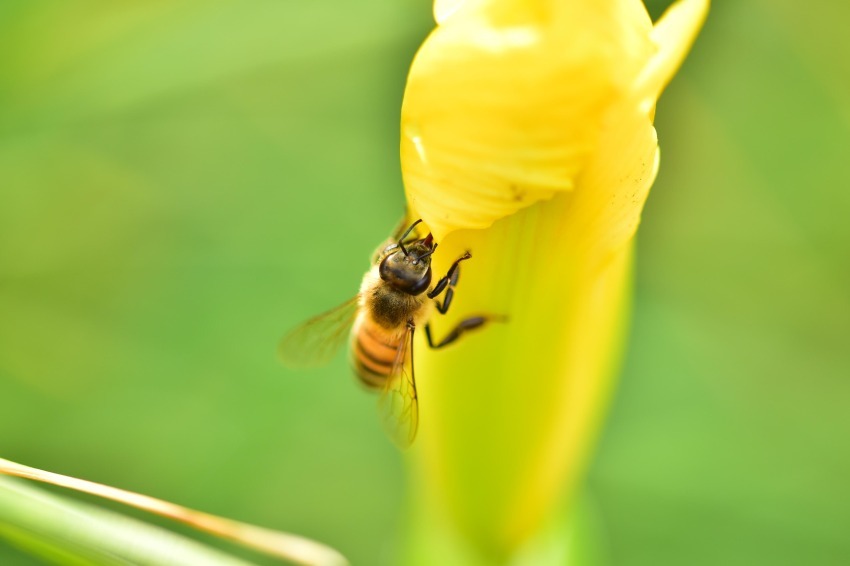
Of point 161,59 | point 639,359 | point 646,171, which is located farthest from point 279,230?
point 646,171

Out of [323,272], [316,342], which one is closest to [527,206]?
[316,342]

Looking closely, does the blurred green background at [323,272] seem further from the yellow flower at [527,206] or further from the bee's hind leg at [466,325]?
the bee's hind leg at [466,325]

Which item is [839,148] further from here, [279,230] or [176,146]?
[176,146]

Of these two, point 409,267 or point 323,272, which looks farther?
point 323,272

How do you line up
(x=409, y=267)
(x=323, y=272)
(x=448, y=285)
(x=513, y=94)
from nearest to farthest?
1. (x=513, y=94)
2. (x=448, y=285)
3. (x=409, y=267)
4. (x=323, y=272)

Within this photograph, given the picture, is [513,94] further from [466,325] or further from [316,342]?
[316,342]

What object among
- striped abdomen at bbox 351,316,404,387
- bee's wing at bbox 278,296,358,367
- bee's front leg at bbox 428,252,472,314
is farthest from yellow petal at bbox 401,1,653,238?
bee's wing at bbox 278,296,358,367

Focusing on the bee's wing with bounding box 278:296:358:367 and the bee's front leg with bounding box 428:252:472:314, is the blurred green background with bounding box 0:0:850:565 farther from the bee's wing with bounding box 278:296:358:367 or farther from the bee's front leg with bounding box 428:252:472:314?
the bee's front leg with bounding box 428:252:472:314

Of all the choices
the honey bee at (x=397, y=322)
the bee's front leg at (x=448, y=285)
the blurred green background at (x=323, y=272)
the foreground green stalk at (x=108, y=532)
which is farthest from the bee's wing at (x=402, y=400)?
the blurred green background at (x=323, y=272)
